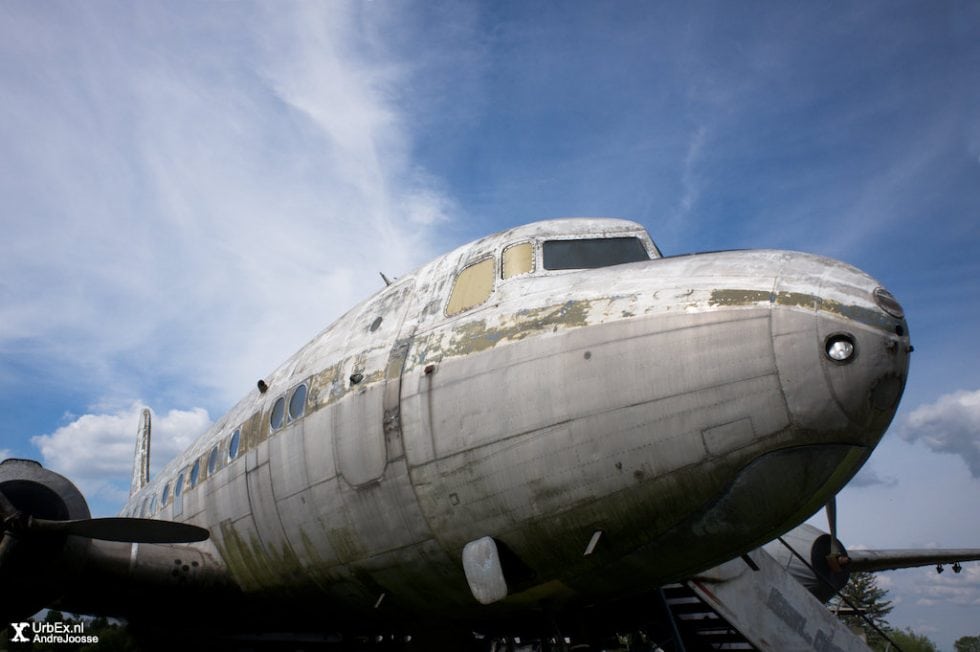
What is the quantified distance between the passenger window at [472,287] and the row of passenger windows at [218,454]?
202 centimetres

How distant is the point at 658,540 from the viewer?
5145 millimetres

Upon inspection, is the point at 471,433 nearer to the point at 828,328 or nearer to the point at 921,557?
the point at 828,328

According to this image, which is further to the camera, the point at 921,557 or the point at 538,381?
the point at 921,557

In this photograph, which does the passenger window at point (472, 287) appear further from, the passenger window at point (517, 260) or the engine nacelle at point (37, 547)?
the engine nacelle at point (37, 547)

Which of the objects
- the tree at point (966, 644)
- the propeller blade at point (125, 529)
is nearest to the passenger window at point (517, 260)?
the propeller blade at point (125, 529)

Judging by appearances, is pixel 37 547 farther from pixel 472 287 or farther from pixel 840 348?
pixel 840 348

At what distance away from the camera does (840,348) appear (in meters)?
4.44

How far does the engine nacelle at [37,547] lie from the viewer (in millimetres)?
6730

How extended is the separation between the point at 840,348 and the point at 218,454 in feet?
24.3

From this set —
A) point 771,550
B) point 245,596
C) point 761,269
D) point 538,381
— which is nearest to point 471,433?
point 538,381

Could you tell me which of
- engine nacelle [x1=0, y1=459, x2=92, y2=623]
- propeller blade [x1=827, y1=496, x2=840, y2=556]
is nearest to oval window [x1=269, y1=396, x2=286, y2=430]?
engine nacelle [x1=0, y1=459, x2=92, y2=623]

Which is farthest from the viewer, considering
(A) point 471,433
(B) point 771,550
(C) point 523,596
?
(B) point 771,550

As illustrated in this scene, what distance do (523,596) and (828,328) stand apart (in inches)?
124

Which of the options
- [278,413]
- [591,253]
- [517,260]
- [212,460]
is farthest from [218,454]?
[591,253]
